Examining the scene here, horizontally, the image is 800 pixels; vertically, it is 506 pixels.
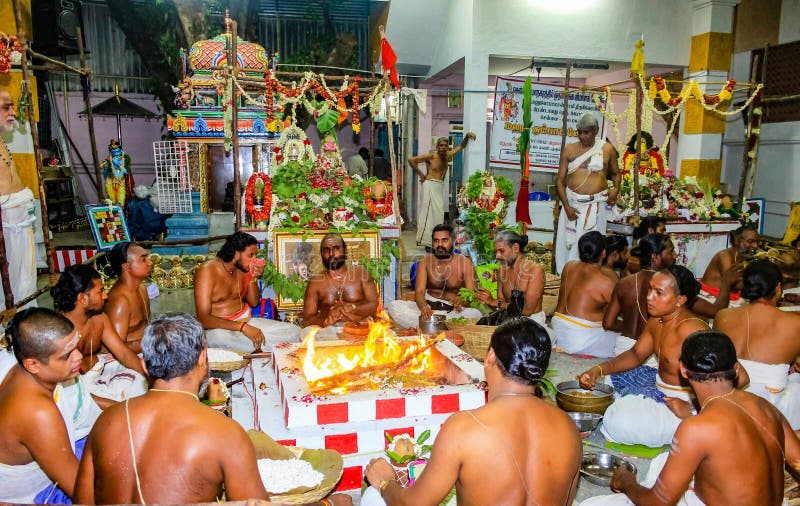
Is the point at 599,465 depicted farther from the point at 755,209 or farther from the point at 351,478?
the point at 755,209

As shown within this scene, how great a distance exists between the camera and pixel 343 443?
4148 millimetres

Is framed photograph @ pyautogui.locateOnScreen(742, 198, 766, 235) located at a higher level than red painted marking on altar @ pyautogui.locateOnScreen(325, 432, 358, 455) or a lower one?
higher

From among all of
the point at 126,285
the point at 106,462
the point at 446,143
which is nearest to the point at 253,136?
the point at 446,143

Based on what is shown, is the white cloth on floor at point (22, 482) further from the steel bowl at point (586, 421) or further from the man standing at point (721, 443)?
the steel bowl at point (586, 421)

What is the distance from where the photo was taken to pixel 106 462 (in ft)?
7.94

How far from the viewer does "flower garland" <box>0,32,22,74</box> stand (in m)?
6.53

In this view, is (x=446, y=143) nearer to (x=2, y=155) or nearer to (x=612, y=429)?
(x=2, y=155)

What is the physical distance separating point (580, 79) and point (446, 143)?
6890mm

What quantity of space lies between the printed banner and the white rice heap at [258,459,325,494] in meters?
9.06

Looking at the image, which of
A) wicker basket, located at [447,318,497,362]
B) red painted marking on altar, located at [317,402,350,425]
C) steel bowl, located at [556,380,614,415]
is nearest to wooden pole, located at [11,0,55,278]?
red painted marking on altar, located at [317,402,350,425]

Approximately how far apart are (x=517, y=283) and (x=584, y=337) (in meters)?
0.94

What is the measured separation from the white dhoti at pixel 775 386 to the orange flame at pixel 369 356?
254 cm

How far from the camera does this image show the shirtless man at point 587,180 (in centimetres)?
930

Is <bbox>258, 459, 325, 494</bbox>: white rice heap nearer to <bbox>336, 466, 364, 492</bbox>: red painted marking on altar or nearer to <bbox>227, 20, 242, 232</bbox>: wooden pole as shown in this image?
<bbox>336, 466, 364, 492</bbox>: red painted marking on altar
